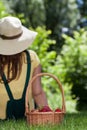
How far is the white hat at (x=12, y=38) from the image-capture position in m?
4.86

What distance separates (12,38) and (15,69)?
Result: 0.33 meters

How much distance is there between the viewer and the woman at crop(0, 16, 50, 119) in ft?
16.1

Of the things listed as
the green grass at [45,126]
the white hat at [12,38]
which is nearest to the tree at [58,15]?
the white hat at [12,38]

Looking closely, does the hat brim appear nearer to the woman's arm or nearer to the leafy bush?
the woman's arm

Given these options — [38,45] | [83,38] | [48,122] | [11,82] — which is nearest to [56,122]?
[48,122]

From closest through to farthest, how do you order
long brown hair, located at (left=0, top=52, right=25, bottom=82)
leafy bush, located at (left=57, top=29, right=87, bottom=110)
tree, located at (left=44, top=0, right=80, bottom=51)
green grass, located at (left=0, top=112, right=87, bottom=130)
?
green grass, located at (left=0, top=112, right=87, bottom=130) → long brown hair, located at (left=0, top=52, right=25, bottom=82) → leafy bush, located at (left=57, top=29, right=87, bottom=110) → tree, located at (left=44, top=0, right=80, bottom=51)

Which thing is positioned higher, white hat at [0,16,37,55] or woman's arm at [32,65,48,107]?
white hat at [0,16,37,55]

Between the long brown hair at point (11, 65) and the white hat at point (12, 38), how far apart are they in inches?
5.0

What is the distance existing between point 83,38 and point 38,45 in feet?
9.70

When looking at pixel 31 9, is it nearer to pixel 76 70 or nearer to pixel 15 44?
pixel 76 70

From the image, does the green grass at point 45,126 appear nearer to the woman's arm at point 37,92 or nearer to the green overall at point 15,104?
the green overall at point 15,104

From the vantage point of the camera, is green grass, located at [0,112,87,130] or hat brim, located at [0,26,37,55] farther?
hat brim, located at [0,26,37,55]

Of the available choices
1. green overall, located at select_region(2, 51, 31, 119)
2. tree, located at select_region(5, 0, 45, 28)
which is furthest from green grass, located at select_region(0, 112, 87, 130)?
tree, located at select_region(5, 0, 45, 28)

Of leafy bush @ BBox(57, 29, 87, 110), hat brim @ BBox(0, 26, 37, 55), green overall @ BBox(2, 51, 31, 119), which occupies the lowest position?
leafy bush @ BBox(57, 29, 87, 110)
